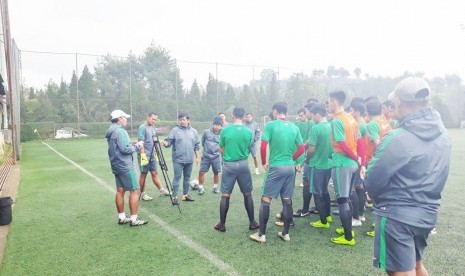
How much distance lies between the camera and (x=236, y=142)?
17.1ft

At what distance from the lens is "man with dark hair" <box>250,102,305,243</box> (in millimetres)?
4832

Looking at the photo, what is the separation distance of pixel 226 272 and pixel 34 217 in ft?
14.5

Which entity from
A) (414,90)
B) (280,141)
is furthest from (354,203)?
(414,90)

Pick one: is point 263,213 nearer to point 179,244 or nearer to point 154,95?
point 179,244

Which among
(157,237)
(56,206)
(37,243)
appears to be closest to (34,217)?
(56,206)

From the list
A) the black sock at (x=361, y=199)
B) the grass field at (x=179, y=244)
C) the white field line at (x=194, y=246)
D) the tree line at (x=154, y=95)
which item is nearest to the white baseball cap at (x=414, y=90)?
the grass field at (x=179, y=244)

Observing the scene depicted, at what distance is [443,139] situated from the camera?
2377 mm

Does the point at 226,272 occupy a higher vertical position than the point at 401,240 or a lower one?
lower

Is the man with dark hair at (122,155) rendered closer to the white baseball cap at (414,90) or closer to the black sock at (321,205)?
the black sock at (321,205)

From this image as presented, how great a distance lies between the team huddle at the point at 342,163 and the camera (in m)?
2.36

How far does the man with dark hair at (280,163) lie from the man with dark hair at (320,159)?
1.59ft

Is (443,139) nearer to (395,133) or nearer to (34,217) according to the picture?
(395,133)

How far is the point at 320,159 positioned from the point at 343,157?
510 mm

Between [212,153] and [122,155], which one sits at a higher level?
[122,155]
